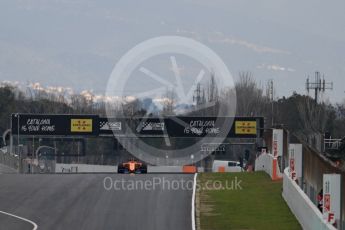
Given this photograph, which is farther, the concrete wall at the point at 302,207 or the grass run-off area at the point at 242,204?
the grass run-off area at the point at 242,204

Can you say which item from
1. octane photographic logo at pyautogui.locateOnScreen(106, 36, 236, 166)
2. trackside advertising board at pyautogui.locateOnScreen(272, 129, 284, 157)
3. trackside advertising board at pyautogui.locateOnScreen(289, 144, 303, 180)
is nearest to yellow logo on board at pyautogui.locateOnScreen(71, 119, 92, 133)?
octane photographic logo at pyautogui.locateOnScreen(106, 36, 236, 166)

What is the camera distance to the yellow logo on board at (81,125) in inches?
2889

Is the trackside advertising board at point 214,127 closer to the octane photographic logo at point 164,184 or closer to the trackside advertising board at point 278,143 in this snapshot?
the octane photographic logo at point 164,184

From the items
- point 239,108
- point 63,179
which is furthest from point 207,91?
point 63,179

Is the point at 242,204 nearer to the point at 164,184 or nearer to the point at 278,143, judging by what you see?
the point at 278,143

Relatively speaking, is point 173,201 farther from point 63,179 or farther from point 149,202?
point 63,179

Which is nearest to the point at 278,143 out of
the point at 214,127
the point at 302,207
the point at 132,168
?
the point at 302,207

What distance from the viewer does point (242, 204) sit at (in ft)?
111

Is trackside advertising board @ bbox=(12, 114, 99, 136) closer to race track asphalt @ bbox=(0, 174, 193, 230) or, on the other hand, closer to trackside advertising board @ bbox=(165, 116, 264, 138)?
trackside advertising board @ bbox=(165, 116, 264, 138)

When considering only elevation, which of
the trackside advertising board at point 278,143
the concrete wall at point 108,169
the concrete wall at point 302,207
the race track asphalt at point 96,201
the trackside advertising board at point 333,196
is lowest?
the concrete wall at point 108,169

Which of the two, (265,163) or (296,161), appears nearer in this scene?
(296,161)

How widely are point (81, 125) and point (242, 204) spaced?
40.9 metres

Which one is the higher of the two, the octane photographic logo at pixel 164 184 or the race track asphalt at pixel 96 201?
the octane photographic logo at pixel 164 184

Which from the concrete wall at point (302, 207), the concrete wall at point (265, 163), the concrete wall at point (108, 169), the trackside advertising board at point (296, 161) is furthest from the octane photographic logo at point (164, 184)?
the concrete wall at point (108, 169)
